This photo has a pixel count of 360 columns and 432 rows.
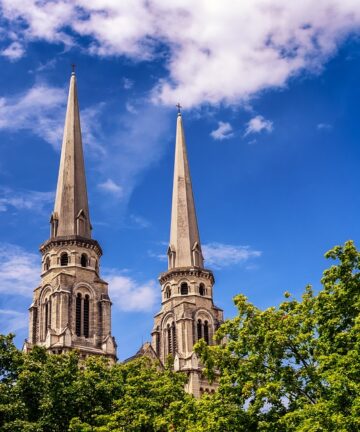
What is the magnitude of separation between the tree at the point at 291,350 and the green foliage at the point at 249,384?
39 millimetres

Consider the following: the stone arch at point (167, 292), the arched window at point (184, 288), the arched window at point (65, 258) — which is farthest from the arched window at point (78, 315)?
the arched window at point (184, 288)

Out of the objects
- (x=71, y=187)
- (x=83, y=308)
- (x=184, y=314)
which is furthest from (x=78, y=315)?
(x=71, y=187)

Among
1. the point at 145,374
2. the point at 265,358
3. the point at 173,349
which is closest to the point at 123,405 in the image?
the point at 145,374

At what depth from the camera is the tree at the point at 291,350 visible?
26.3 m

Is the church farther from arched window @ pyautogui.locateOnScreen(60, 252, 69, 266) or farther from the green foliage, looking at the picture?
the green foliage

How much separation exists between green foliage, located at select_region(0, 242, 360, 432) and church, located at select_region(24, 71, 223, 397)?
19285 millimetres

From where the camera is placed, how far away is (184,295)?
67062 millimetres

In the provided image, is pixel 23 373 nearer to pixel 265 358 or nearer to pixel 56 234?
pixel 265 358

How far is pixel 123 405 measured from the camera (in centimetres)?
3306

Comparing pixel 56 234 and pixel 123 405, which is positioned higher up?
pixel 56 234

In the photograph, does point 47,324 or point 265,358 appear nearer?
point 265,358

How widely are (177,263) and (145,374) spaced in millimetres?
32649

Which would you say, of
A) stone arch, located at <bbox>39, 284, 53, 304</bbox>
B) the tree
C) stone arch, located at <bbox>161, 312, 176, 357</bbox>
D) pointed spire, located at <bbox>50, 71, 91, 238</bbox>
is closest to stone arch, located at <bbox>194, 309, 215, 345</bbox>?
stone arch, located at <bbox>161, 312, 176, 357</bbox>

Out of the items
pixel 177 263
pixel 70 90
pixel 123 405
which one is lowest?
pixel 123 405
